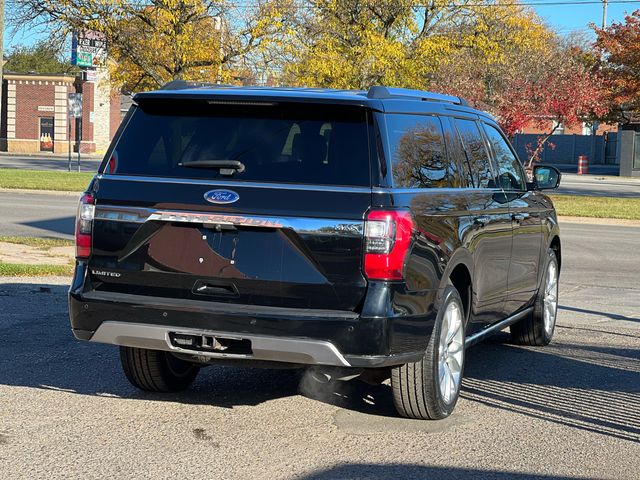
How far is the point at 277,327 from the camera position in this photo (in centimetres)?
545

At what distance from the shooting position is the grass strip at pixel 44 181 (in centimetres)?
2891

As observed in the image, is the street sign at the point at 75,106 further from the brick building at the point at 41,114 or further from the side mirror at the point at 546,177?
the side mirror at the point at 546,177

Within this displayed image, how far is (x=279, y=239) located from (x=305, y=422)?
1.24 metres

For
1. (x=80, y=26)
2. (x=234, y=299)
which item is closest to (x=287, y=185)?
(x=234, y=299)

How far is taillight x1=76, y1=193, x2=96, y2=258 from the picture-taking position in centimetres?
584

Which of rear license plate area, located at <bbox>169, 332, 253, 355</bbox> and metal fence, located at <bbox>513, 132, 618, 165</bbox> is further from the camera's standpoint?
metal fence, located at <bbox>513, 132, 618, 165</bbox>

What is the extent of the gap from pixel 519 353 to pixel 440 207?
9.27 feet

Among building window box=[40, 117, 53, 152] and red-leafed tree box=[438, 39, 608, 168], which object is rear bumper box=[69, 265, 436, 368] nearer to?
red-leafed tree box=[438, 39, 608, 168]

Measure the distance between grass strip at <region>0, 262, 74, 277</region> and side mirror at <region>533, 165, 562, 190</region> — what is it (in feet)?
19.6

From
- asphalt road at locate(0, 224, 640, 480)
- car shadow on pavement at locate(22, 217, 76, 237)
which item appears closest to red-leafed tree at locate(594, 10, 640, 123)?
car shadow on pavement at locate(22, 217, 76, 237)

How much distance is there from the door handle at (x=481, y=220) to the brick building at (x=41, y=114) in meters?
61.2

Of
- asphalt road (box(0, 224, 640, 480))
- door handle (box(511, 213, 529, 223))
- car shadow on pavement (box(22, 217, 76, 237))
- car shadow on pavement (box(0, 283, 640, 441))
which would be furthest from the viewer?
car shadow on pavement (box(22, 217, 76, 237))

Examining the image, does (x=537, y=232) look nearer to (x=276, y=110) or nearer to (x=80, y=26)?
(x=276, y=110)

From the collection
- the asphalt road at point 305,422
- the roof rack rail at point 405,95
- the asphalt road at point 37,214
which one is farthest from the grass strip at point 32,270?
the roof rack rail at point 405,95
